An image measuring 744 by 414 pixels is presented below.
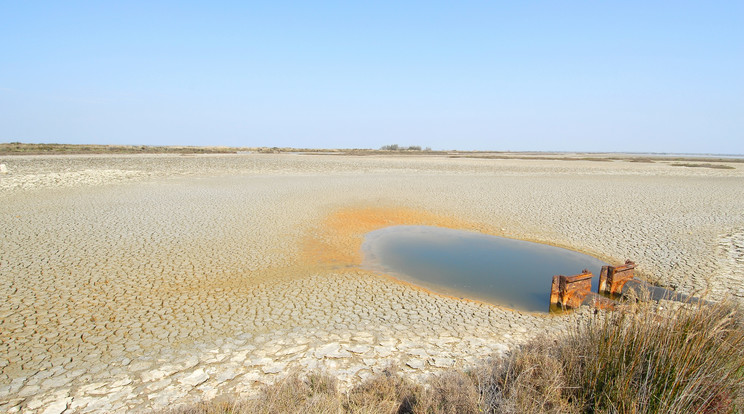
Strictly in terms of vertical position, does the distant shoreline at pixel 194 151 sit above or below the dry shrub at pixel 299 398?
above

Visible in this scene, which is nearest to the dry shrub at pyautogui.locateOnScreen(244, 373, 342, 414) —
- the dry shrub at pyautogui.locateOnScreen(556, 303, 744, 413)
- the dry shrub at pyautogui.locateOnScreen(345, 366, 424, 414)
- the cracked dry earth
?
the dry shrub at pyautogui.locateOnScreen(345, 366, 424, 414)

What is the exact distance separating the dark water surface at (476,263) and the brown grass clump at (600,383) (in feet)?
8.80

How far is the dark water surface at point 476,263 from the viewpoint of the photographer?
6312 mm

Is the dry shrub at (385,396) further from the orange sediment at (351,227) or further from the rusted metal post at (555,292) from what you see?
the orange sediment at (351,227)

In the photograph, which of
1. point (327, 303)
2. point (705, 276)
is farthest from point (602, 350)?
point (705, 276)

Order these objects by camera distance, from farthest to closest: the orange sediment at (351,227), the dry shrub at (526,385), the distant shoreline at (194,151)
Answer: the distant shoreline at (194,151) → the orange sediment at (351,227) → the dry shrub at (526,385)

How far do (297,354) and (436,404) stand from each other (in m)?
1.83

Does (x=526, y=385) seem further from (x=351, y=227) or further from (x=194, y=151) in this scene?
(x=194, y=151)

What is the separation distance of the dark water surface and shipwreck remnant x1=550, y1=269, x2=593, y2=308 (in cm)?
25

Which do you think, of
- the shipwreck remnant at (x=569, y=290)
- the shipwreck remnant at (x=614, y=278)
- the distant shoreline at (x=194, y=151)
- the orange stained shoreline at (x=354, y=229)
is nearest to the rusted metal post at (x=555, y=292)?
the shipwreck remnant at (x=569, y=290)

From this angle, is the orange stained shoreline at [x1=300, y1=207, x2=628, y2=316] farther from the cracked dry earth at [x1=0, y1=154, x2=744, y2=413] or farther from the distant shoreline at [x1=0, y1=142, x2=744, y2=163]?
the distant shoreline at [x1=0, y1=142, x2=744, y2=163]

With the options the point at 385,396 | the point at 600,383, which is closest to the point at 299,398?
the point at 385,396

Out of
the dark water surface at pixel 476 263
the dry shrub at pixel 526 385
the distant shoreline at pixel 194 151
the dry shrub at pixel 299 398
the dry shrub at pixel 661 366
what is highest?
the distant shoreline at pixel 194 151

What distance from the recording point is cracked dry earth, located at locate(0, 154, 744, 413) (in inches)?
150
